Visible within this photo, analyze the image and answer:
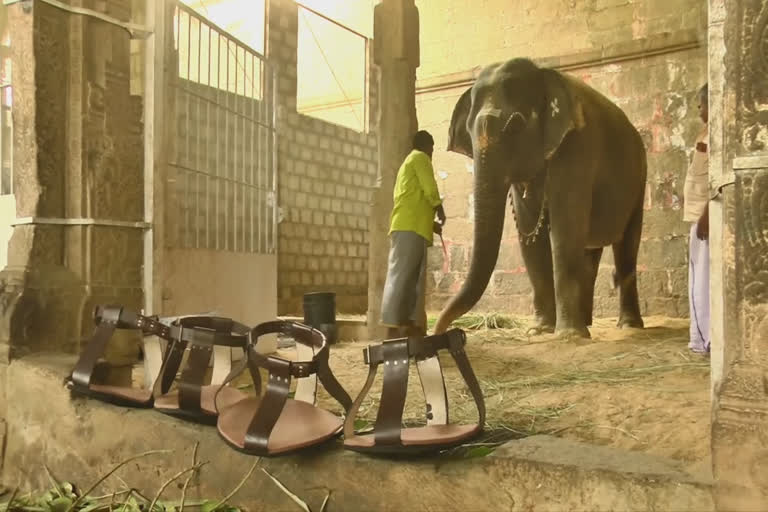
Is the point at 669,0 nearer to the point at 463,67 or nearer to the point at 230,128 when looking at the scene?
the point at 463,67

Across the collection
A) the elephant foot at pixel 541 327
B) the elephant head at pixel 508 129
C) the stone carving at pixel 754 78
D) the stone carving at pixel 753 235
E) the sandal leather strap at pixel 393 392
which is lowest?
the elephant foot at pixel 541 327

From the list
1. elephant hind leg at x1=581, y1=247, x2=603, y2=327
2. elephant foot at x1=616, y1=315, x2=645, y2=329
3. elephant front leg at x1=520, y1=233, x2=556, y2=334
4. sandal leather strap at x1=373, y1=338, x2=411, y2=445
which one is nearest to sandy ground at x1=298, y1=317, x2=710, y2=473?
sandal leather strap at x1=373, y1=338, x2=411, y2=445

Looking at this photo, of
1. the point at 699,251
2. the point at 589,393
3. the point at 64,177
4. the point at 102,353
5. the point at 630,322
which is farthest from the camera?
the point at 630,322

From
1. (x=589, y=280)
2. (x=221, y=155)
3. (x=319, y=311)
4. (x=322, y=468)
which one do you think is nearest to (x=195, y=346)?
(x=322, y=468)

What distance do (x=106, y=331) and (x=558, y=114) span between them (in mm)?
3714

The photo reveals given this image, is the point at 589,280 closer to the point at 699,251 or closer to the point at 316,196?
the point at 699,251

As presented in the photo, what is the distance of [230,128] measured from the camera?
5633 millimetres

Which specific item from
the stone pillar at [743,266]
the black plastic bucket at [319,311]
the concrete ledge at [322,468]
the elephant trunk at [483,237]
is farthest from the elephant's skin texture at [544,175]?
the stone pillar at [743,266]

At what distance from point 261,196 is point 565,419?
3.81 meters

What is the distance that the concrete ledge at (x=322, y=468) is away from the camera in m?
1.77

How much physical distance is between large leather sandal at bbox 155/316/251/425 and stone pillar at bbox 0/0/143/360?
0.78 meters

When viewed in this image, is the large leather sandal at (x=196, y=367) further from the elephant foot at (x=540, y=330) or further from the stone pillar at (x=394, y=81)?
the stone pillar at (x=394, y=81)

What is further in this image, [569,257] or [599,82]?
[599,82]

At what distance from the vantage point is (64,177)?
345 centimetres
